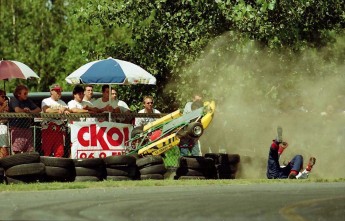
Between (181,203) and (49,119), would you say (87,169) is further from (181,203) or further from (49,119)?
(181,203)

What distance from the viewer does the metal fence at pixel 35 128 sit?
18.3 meters

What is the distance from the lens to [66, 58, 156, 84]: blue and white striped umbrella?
775 inches

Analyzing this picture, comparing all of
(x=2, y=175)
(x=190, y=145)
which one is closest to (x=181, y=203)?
(x=2, y=175)

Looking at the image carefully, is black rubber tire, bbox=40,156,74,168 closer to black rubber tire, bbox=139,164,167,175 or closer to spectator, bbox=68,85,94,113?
black rubber tire, bbox=139,164,167,175


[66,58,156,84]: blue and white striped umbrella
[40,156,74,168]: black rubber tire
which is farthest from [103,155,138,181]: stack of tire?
[66,58,156,84]: blue and white striped umbrella

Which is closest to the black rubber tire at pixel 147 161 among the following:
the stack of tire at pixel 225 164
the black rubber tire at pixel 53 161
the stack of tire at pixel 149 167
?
the stack of tire at pixel 149 167

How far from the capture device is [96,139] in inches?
740

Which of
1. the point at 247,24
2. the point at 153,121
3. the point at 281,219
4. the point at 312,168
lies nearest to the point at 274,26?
the point at 247,24

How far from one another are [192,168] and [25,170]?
3141 mm

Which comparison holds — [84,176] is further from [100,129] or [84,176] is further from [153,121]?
[153,121]

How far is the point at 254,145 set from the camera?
22.9m

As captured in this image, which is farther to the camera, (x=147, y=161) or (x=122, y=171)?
(x=147, y=161)

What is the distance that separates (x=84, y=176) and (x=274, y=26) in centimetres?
808

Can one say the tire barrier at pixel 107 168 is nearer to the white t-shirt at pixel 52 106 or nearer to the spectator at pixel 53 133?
the spectator at pixel 53 133
